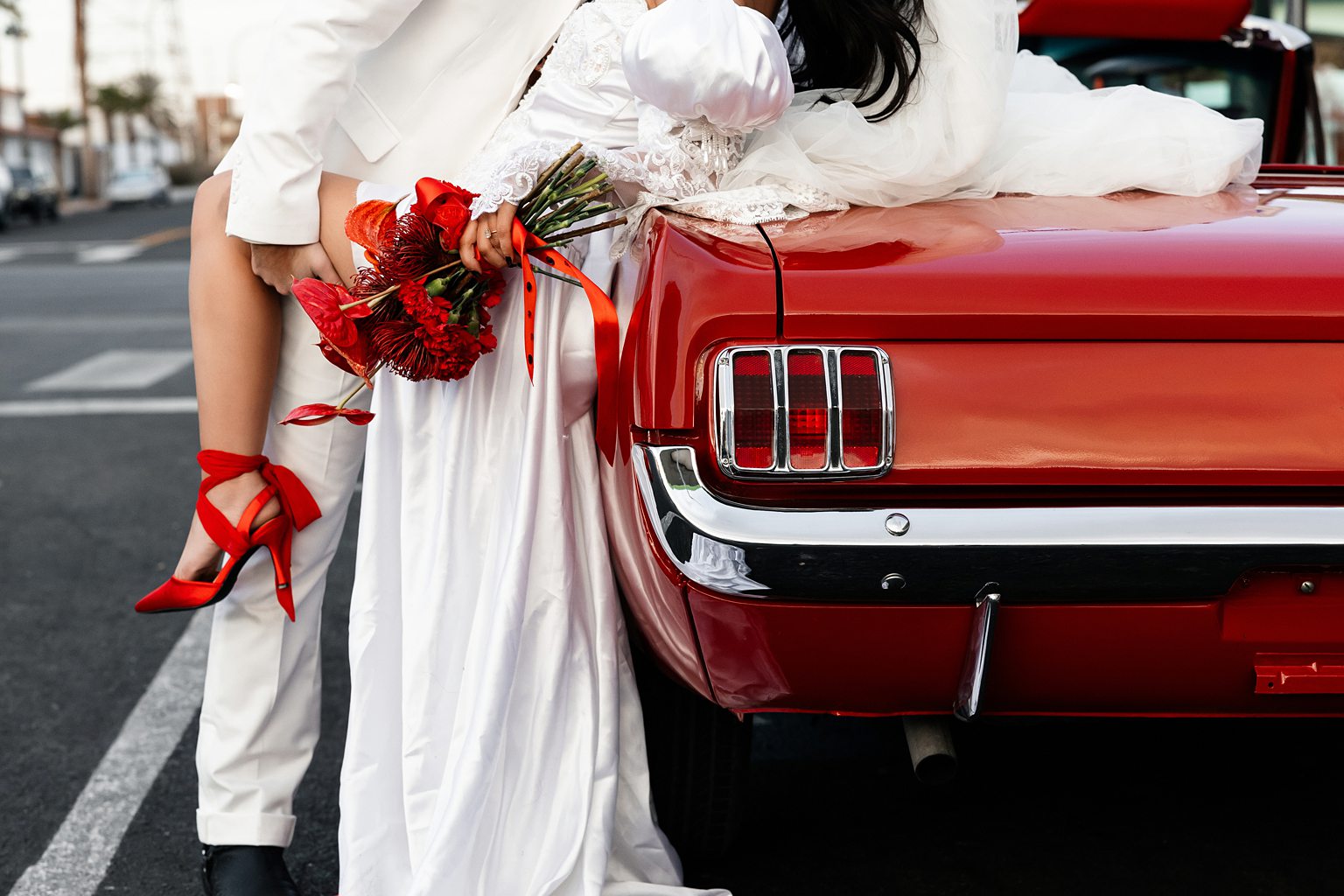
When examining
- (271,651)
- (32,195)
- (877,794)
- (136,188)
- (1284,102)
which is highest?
(1284,102)

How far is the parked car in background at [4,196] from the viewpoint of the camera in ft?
92.9

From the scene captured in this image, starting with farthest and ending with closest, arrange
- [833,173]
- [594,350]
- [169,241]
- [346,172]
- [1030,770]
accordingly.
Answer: [169,241]
[1030,770]
[346,172]
[833,173]
[594,350]

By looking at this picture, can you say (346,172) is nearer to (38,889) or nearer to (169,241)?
(38,889)

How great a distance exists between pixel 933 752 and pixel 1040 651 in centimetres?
25

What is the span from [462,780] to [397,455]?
1.60 ft

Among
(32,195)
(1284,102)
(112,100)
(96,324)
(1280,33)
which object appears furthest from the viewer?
(112,100)

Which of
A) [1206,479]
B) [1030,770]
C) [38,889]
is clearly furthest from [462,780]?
[1030,770]

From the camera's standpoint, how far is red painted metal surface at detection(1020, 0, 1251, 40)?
3.31m

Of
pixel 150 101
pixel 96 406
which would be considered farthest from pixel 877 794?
pixel 150 101

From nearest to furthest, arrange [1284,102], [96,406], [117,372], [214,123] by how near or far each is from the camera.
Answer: [1284,102]
[96,406]
[117,372]
[214,123]

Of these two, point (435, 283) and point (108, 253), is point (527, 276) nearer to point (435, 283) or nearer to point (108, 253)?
point (435, 283)

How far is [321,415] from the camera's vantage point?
198 cm

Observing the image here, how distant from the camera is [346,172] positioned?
218cm

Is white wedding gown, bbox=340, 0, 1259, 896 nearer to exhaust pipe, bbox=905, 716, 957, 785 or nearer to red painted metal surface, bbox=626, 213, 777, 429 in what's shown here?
red painted metal surface, bbox=626, 213, 777, 429
